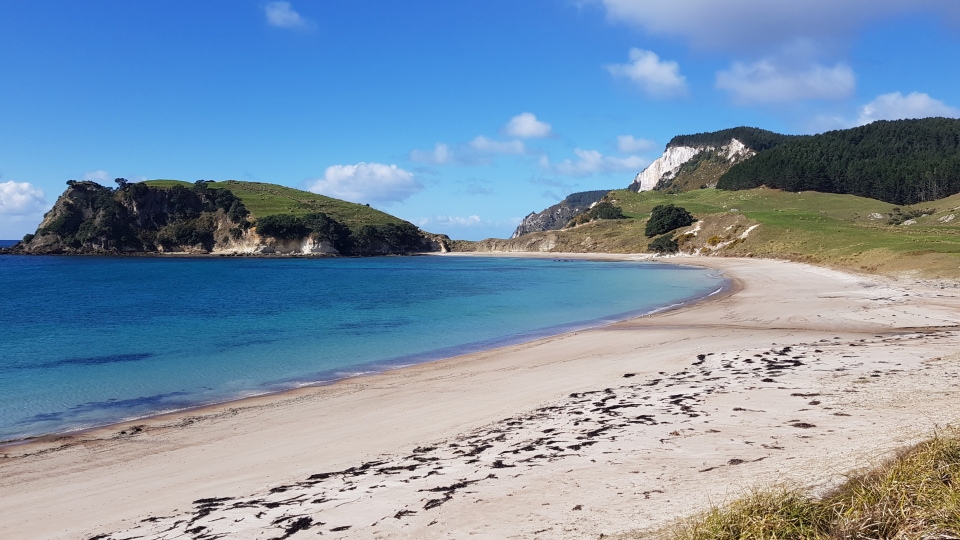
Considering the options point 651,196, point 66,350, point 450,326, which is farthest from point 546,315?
point 651,196

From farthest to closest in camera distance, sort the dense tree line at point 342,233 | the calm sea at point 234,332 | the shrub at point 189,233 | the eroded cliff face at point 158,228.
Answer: the shrub at point 189,233, the dense tree line at point 342,233, the eroded cliff face at point 158,228, the calm sea at point 234,332

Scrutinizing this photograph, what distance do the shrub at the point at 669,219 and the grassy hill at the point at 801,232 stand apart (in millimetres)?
2703

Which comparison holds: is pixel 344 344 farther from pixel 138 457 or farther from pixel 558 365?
pixel 138 457

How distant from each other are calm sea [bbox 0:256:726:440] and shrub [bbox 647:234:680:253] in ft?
137

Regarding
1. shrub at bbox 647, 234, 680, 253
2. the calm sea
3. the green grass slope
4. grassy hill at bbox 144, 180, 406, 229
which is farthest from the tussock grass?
grassy hill at bbox 144, 180, 406, 229

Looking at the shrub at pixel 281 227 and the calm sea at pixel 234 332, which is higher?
the shrub at pixel 281 227

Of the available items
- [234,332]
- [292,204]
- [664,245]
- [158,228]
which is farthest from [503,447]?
[292,204]

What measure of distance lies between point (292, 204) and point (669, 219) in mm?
96938

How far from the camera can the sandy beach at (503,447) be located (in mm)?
6109

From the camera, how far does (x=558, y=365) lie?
53.5 feet

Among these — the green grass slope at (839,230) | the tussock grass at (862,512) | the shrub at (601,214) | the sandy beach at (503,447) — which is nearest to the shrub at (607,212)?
the shrub at (601,214)

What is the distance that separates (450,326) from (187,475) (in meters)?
18.1

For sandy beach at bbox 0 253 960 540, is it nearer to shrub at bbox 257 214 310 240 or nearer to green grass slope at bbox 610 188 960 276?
green grass slope at bbox 610 188 960 276

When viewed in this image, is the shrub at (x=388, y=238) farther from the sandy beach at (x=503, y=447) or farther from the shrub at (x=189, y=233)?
the sandy beach at (x=503, y=447)
